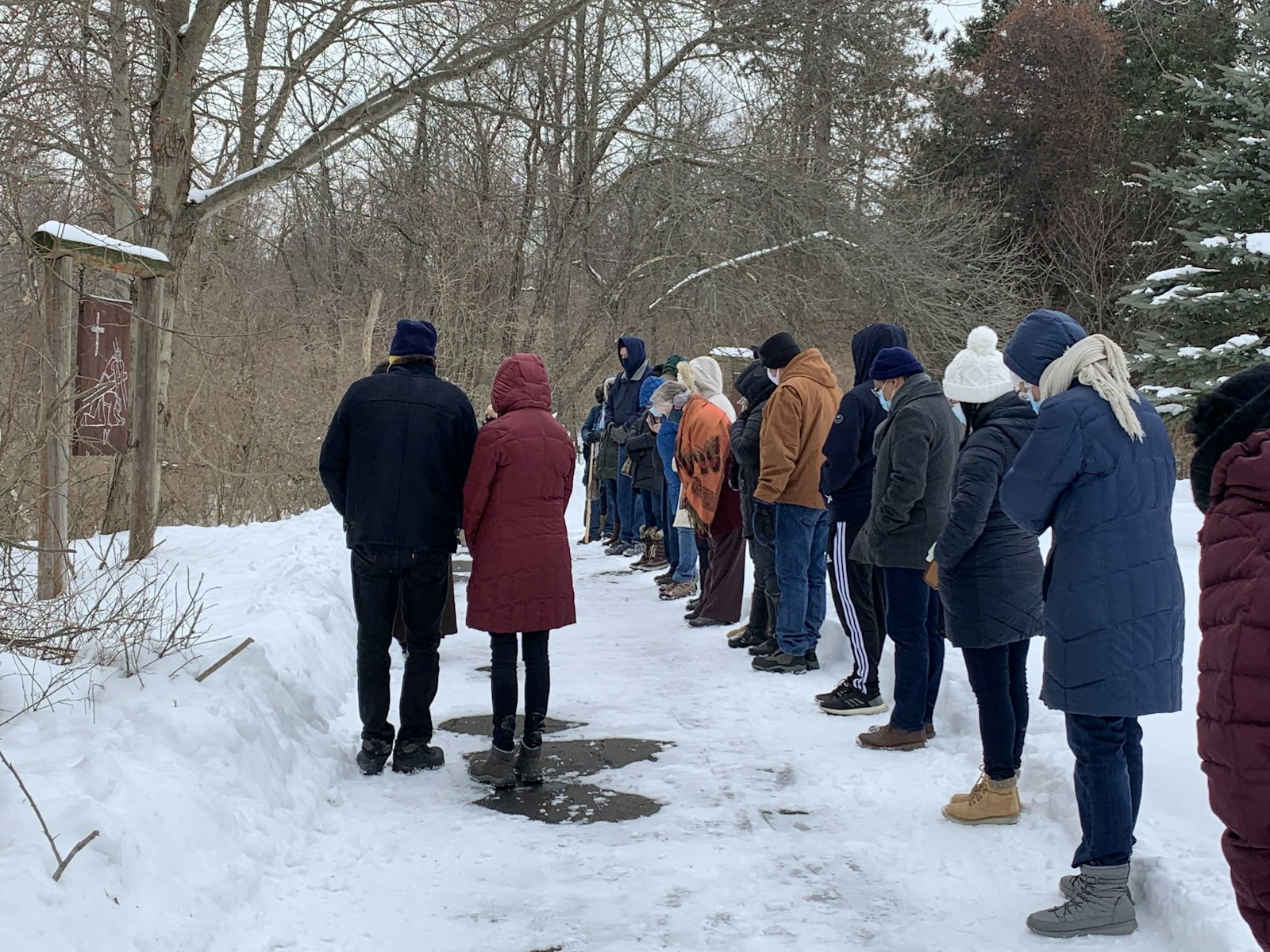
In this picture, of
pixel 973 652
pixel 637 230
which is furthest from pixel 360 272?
pixel 973 652

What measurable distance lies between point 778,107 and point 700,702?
40.4 ft

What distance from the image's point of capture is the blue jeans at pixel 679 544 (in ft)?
36.2

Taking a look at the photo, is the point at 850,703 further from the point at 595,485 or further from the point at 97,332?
the point at 595,485

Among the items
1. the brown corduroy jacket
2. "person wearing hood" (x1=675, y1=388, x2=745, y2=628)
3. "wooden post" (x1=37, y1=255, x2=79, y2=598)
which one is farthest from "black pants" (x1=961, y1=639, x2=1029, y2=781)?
"person wearing hood" (x1=675, y1=388, x2=745, y2=628)

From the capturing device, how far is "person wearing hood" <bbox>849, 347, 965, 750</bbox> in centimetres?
598

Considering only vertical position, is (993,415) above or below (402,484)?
above

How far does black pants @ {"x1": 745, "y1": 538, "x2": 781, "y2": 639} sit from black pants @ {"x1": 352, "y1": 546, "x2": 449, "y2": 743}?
296 centimetres

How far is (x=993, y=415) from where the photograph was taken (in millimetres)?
5102

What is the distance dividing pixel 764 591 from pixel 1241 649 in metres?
6.12

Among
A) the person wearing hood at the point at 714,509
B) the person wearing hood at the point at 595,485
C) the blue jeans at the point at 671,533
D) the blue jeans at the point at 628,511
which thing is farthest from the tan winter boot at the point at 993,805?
the person wearing hood at the point at 595,485

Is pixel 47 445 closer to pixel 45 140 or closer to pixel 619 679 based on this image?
pixel 45 140

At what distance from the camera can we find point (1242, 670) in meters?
2.26

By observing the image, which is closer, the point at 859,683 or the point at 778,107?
the point at 859,683

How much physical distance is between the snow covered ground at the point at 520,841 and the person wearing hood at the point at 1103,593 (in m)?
0.23
